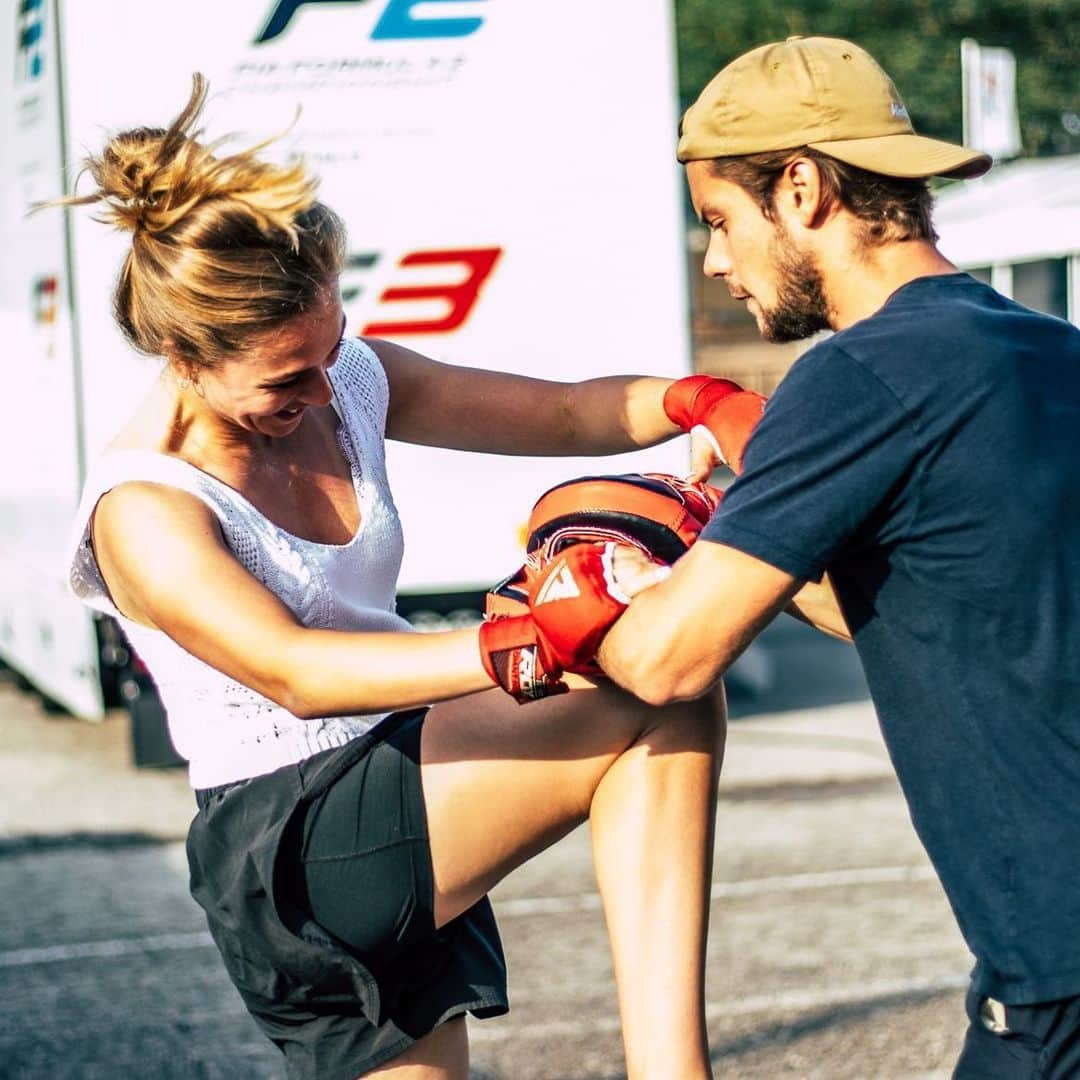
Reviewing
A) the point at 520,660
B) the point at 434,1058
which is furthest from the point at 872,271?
the point at 434,1058

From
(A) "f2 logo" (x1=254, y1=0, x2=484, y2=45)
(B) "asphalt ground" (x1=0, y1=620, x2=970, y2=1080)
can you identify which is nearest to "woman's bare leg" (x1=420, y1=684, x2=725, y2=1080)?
(B) "asphalt ground" (x1=0, y1=620, x2=970, y2=1080)

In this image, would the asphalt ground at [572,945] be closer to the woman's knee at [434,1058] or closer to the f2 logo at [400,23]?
the woman's knee at [434,1058]

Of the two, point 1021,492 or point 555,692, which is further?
point 555,692

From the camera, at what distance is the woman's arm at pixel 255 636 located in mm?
2373

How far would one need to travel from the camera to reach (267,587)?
2547 mm

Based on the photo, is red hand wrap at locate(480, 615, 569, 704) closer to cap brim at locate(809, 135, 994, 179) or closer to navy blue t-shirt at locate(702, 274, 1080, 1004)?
navy blue t-shirt at locate(702, 274, 1080, 1004)

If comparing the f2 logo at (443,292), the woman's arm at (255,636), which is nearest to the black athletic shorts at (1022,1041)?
the woman's arm at (255,636)

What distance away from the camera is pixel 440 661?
7.73 feet

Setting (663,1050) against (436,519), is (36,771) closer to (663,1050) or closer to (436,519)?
(436,519)

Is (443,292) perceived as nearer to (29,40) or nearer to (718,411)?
(29,40)

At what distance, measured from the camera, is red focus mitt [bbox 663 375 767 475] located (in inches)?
109

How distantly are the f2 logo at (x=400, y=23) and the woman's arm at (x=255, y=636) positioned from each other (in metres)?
5.09

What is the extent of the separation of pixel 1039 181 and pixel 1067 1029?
14.2 meters

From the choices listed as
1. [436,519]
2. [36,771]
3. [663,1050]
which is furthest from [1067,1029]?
[36,771]
